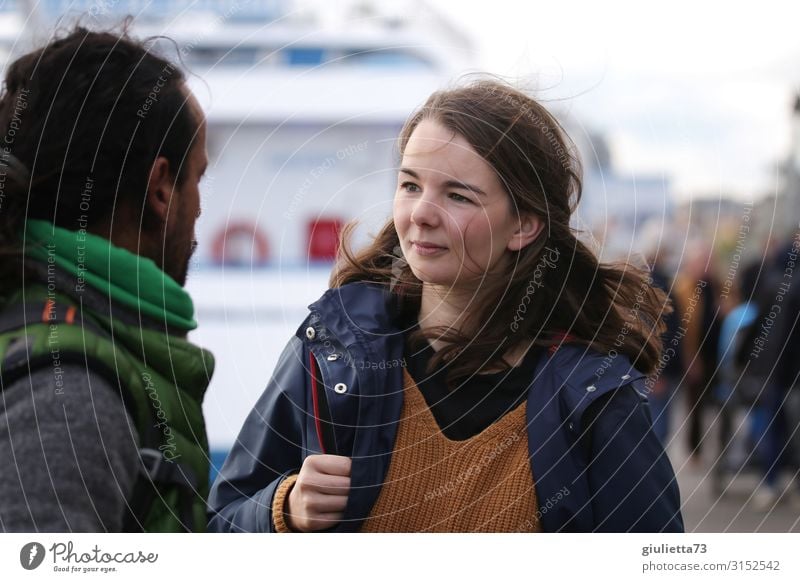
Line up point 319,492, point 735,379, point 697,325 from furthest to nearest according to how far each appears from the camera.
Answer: point 697,325 → point 735,379 → point 319,492

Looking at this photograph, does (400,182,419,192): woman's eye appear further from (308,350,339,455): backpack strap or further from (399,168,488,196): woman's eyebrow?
(308,350,339,455): backpack strap

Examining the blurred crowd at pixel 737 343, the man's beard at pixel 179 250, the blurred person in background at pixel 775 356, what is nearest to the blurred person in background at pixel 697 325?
the blurred crowd at pixel 737 343

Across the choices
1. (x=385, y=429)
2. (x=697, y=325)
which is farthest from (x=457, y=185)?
(x=697, y=325)

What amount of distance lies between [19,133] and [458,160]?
839mm

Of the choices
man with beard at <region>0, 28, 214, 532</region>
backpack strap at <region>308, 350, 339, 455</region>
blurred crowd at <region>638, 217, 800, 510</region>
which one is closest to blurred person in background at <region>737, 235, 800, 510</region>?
blurred crowd at <region>638, 217, 800, 510</region>

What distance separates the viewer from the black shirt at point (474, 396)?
74.1 inches

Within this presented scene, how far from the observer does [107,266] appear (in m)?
1.89

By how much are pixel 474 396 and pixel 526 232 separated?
336 mm

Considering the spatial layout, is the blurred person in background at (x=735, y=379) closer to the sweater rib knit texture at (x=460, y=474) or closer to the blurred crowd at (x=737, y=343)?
the blurred crowd at (x=737, y=343)

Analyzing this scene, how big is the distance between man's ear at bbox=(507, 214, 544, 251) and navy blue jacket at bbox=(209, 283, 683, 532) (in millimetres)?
220

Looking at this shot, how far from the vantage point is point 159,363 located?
74.0 inches

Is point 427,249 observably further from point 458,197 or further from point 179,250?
point 179,250

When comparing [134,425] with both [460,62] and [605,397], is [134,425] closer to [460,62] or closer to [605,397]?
[605,397]
